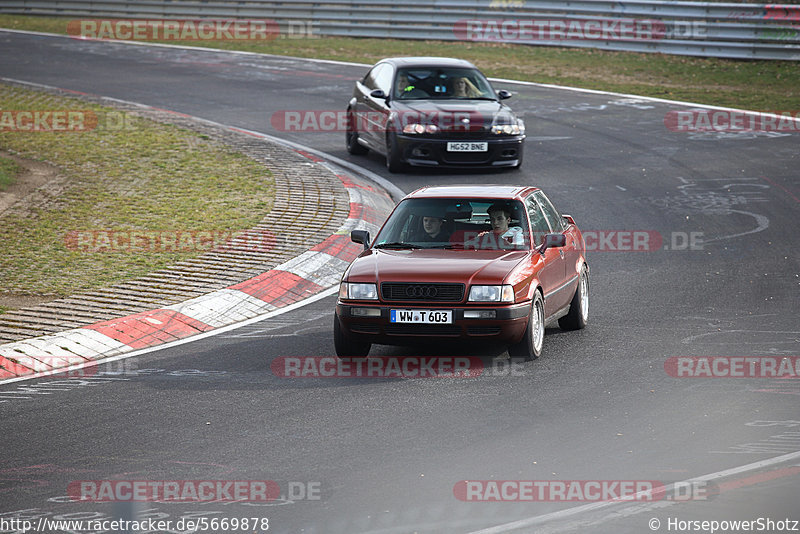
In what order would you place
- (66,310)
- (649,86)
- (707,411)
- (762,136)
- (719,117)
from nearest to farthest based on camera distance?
(707,411) < (66,310) < (762,136) < (719,117) < (649,86)

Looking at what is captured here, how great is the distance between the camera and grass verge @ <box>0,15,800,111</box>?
26281mm

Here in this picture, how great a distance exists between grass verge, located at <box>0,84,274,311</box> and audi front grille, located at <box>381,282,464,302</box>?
4005mm

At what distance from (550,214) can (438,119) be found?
23.7 feet

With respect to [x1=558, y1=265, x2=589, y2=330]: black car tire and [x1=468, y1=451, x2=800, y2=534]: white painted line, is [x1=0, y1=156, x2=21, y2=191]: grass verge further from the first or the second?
[x1=468, y1=451, x2=800, y2=534]: white painted line

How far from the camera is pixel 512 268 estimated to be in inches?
379

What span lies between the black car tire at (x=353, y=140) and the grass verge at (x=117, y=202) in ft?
7.14

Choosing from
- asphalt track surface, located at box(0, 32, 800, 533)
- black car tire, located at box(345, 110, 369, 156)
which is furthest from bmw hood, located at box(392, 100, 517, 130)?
asphalt track surface, located at box(0, 32, 800, 533)

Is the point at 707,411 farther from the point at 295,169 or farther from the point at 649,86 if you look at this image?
the point at 649,86

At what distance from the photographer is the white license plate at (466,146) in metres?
18.2

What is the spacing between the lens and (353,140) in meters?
20.3

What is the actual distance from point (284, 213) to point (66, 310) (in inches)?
183

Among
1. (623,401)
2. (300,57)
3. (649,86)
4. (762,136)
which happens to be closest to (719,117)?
(762,136)

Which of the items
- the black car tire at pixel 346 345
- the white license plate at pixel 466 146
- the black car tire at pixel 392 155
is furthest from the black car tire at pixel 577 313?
the black car tire at pixel 392 155

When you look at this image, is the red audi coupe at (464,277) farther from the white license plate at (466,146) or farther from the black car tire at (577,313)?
the white license plate at (466,146)
